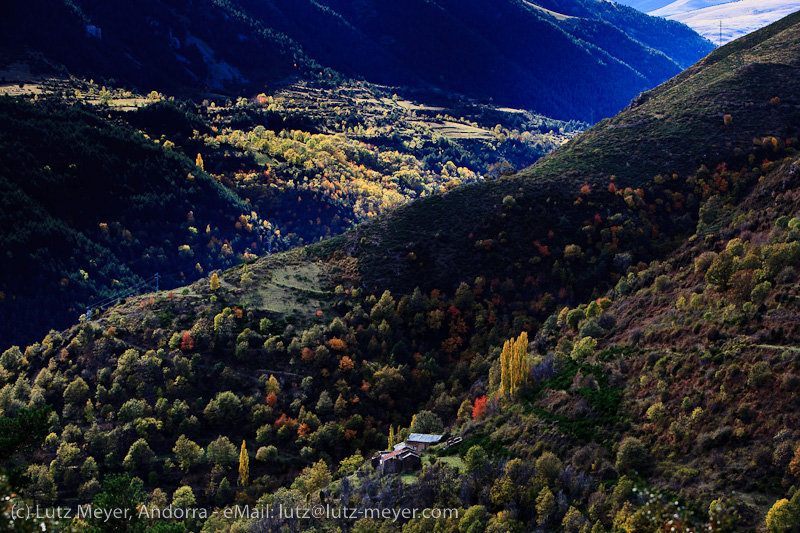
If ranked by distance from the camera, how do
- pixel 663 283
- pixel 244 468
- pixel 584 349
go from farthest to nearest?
pixel 663 283 < pixel 244 468 < pixel 584 349

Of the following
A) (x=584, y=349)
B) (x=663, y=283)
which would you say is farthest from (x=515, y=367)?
(x=663, y=283)

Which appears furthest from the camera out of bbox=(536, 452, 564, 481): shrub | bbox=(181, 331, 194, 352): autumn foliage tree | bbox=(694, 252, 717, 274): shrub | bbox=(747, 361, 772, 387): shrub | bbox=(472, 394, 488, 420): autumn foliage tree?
bbox=(181, 331, 194, 352): autumn foliage tree

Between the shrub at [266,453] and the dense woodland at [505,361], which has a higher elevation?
the dense woodland at [505,361]

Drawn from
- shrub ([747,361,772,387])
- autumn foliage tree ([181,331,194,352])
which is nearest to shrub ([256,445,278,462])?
autumn foliage tree ([181,331,194,352])

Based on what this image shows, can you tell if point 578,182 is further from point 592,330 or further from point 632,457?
point 632,457

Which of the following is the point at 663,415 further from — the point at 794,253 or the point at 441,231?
the point at 441,231

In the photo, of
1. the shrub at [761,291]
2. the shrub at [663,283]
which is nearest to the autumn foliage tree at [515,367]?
the shrub at [663,283]

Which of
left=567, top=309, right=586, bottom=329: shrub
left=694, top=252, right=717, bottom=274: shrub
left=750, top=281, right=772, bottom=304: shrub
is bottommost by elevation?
left=567, top=309, right=586, bottom=329: shrub

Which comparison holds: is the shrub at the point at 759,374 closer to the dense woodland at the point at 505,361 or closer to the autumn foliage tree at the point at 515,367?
the dense woodland at the point at 505,361

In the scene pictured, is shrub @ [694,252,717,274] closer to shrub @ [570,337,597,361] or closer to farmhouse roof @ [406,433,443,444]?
shrub @ [570,337,597,361]
